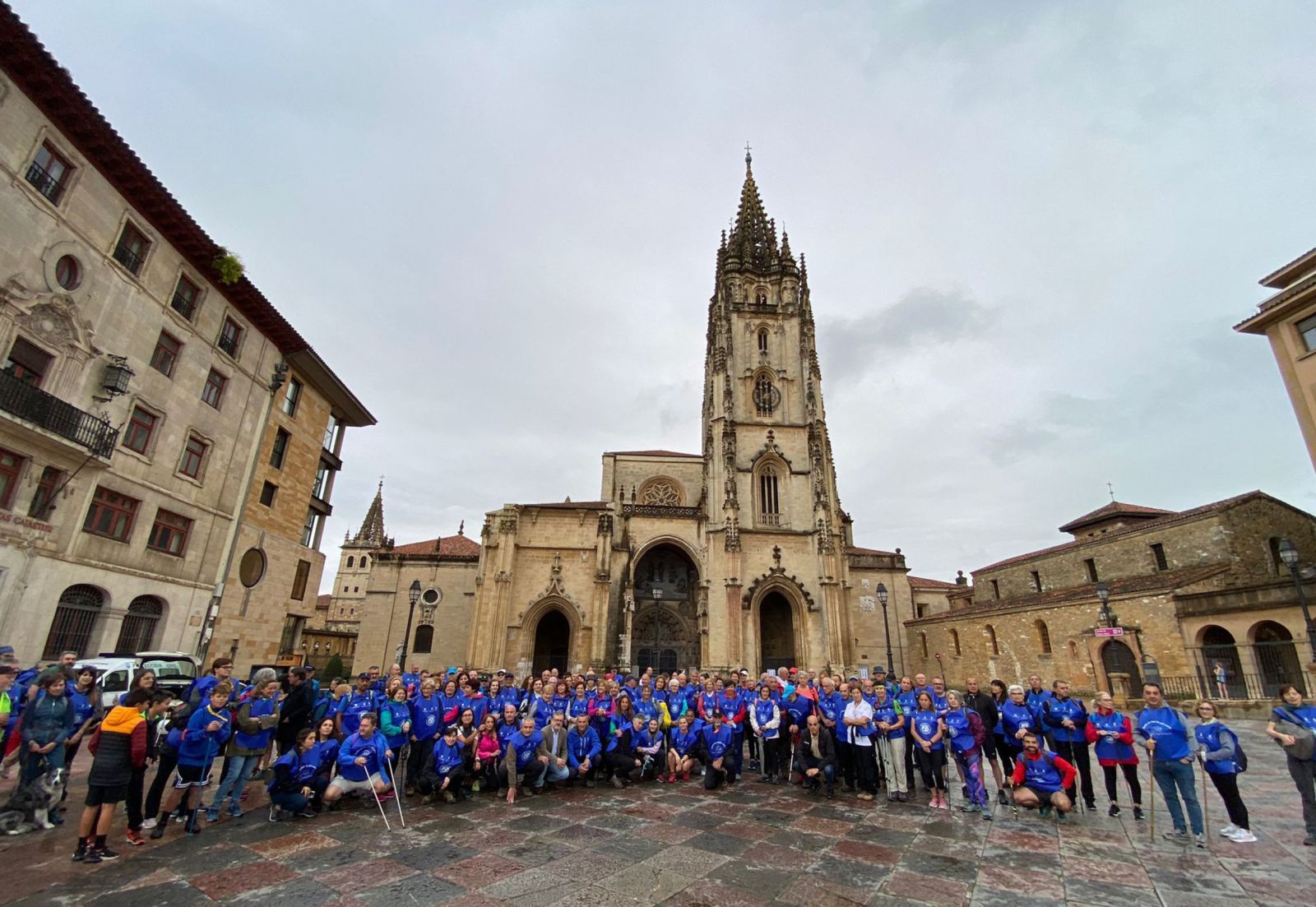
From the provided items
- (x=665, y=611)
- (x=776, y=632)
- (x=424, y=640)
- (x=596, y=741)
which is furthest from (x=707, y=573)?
(x=596, y=741)

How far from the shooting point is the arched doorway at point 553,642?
30.0 metres

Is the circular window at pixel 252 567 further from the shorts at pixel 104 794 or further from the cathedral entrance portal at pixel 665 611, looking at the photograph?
the cathedral entrance portal at pixel 665 611

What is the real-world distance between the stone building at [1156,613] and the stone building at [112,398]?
81.0 feet

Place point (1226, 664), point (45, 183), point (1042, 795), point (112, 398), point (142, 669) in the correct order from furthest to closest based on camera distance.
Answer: point (1226, 664)
point (112, 398)
point (45, 183)
point (142, 669)
point (1042, 795)

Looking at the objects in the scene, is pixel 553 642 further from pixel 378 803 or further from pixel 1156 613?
pixel 1156 613

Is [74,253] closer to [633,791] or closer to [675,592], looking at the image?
[633,791]

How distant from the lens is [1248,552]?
21.0 metres

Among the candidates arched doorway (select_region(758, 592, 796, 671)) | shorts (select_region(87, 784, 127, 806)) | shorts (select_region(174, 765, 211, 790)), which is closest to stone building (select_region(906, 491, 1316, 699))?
arched doorway (select_region(758, 592, 796, 671))

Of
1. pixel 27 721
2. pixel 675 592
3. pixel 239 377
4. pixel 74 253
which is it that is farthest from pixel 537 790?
pixel 675 592

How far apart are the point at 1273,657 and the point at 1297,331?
9.59 meters

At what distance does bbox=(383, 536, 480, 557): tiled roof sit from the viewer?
105 feet

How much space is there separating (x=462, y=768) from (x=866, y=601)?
30.3 metres

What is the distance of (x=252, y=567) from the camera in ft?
61.5

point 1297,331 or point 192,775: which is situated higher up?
point 1297,331
